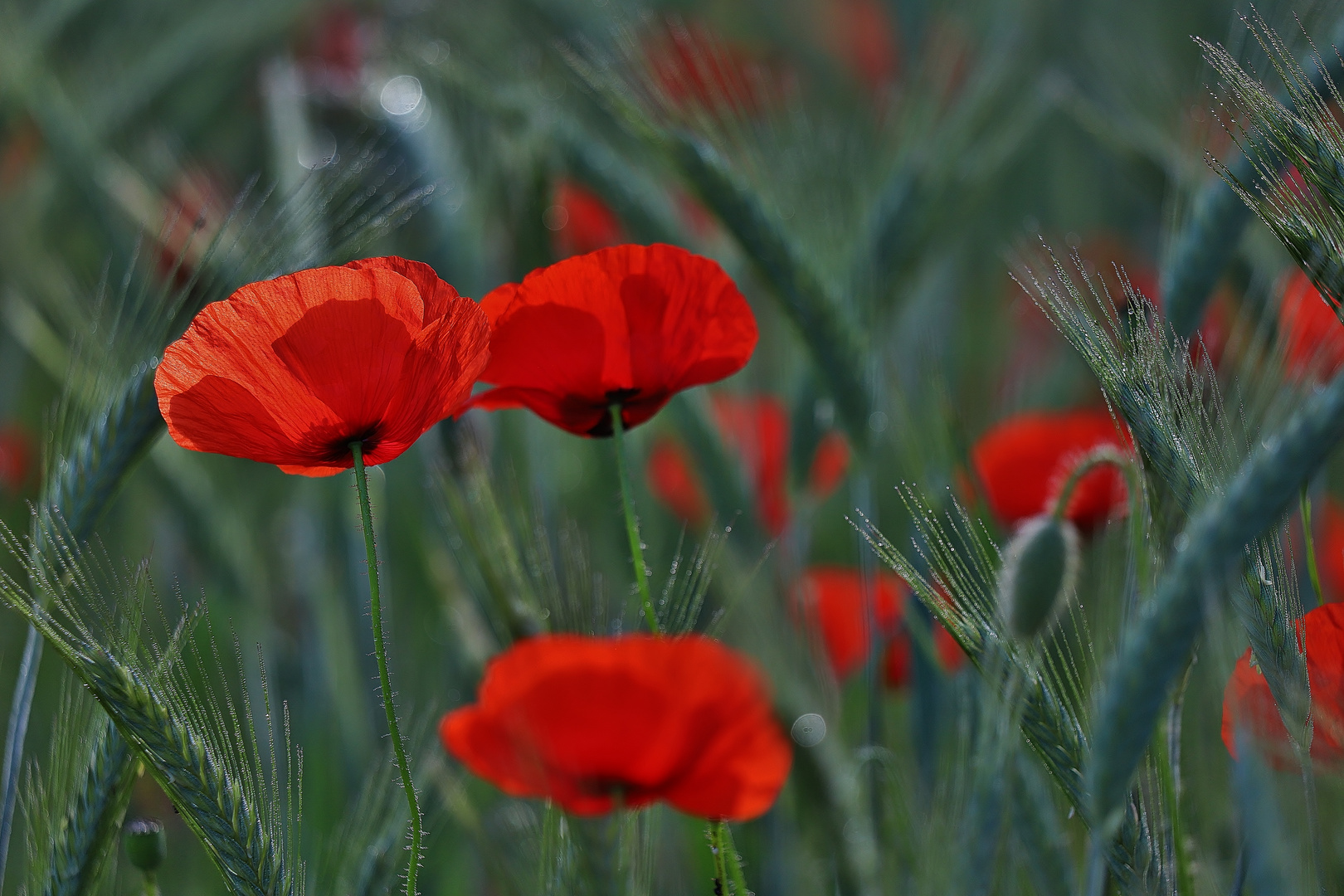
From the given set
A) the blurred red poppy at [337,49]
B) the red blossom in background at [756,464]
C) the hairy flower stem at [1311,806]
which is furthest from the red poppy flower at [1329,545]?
the blurred red poppy at [337,49]

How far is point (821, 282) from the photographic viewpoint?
85cm

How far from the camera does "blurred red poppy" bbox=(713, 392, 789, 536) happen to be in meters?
1.22

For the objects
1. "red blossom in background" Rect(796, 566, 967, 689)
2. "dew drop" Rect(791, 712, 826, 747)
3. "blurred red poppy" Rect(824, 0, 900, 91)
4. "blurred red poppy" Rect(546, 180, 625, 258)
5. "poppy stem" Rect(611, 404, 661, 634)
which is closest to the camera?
"poppy stem" Rect(611, 404, 661, 634)

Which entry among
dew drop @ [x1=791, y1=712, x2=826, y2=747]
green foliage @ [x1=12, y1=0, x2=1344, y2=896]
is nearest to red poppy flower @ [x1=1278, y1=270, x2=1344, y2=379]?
green foliage @ [x1=12, y1=0, x2=1344, y2=896]

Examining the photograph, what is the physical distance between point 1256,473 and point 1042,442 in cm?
65

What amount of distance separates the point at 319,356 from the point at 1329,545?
1.07 metres

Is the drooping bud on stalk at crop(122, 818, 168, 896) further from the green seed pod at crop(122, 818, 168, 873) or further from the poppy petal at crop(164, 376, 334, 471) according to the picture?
the poppy petal at crop(164, 376, 334, 471)

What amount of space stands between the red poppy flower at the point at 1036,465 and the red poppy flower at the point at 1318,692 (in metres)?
0.49

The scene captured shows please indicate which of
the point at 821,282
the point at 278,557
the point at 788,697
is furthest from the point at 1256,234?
the point at 278,557

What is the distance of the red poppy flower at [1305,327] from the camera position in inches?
28.3

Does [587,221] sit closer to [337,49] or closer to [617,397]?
[337,49]

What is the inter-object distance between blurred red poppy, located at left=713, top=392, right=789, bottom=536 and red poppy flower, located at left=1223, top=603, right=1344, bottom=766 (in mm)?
644

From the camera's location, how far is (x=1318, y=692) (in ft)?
1.73

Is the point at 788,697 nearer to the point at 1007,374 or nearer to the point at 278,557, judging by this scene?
the point at 1007,374
